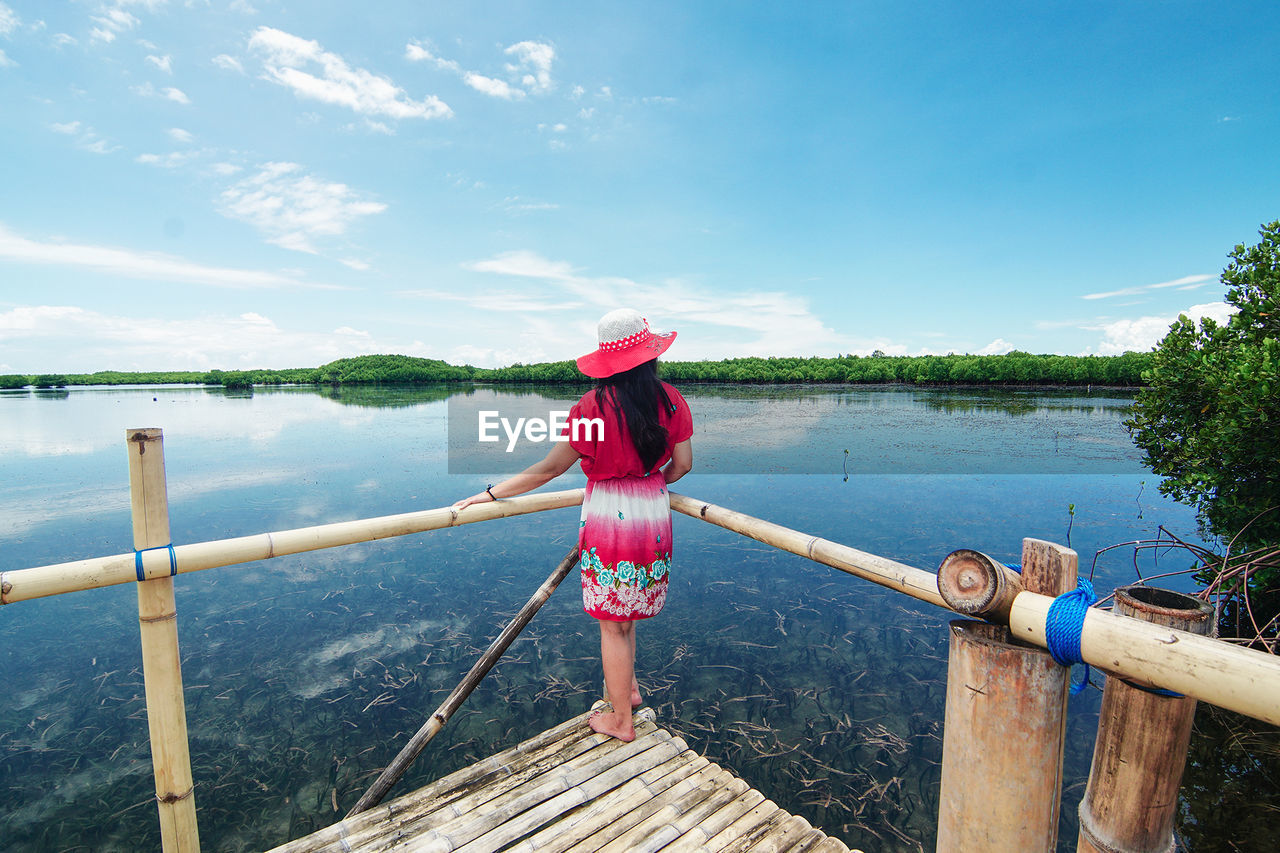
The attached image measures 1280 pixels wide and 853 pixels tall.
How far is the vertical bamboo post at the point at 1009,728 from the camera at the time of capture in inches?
53.1

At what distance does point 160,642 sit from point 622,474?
209 centimetres

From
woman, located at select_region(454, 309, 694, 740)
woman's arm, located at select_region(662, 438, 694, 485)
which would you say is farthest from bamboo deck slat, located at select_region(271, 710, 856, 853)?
woman's arm, located at select_region(662, 438, 694, 485)

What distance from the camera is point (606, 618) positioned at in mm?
2688

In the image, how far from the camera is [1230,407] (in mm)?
4180

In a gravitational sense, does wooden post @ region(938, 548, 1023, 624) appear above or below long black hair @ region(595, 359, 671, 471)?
below

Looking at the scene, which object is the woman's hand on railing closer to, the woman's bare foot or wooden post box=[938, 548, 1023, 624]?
the woman's bare foot

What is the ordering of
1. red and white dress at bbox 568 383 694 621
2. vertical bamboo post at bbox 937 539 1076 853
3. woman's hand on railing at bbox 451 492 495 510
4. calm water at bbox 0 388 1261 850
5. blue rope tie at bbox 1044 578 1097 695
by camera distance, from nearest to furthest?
blue rope tie at bbox 1044 578 1097 695 < vertical bamboo post at bbox 937 539 1076 853 < red and white dress at bbox 568 383 694 621 < woman's hand on railing at bbox 451 492 495 510 < calm water at bbox 0 388 1261 850

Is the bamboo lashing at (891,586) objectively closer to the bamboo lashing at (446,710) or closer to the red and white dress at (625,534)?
the red and white dress at (625,534)

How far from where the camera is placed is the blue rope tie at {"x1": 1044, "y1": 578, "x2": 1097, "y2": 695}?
4.08ft

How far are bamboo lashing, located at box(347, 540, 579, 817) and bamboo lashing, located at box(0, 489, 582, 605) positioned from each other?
66cm

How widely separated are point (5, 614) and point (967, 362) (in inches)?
2787

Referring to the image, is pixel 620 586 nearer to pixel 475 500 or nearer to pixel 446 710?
pixel 475 500

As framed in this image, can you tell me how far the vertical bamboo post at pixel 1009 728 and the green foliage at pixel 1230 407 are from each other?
4202 millimetres

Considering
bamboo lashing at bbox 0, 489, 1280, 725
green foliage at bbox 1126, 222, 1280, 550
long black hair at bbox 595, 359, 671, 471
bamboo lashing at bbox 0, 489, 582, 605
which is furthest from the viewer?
green foliage at bbox 1126, 222, 1280, 550
